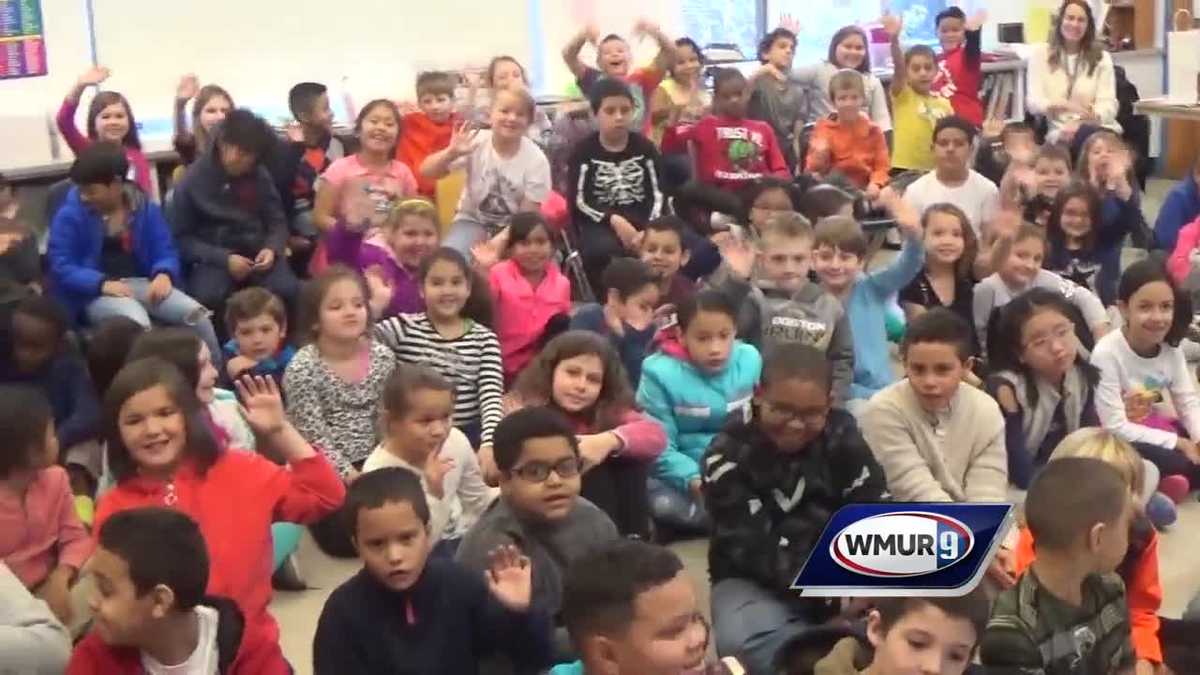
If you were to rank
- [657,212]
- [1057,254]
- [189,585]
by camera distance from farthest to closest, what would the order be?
[657,212] < [1057,254] < [189,585]

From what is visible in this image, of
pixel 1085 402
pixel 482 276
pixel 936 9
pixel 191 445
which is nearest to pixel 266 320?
pixel 482 276

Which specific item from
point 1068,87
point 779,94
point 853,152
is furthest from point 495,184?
point 1068,87

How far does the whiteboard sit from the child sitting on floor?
290 cm

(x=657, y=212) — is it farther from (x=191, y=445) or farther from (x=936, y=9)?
(x=936, y=9)

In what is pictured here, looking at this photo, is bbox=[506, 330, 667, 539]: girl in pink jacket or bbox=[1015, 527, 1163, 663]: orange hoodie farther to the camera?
bbox=[506, 330, 667, 539]: girl in pink jacket

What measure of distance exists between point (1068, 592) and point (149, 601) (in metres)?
1.23

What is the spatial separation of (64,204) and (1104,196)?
10.1 feet

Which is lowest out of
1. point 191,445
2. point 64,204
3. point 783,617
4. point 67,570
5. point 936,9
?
point 783,617

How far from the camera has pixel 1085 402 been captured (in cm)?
343

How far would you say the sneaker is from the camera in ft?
10.1

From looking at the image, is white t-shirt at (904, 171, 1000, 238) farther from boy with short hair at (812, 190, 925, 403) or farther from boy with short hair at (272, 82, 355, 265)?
boy with short hair at (272, 82, 355, 265)

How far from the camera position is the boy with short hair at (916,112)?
241 inches

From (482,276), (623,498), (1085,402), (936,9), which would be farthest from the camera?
(936,9)

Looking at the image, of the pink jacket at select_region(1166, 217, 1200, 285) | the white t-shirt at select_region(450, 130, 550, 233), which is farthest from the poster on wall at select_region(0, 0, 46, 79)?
the pink jacket at select_region(1166, 217, 1200, 285)
